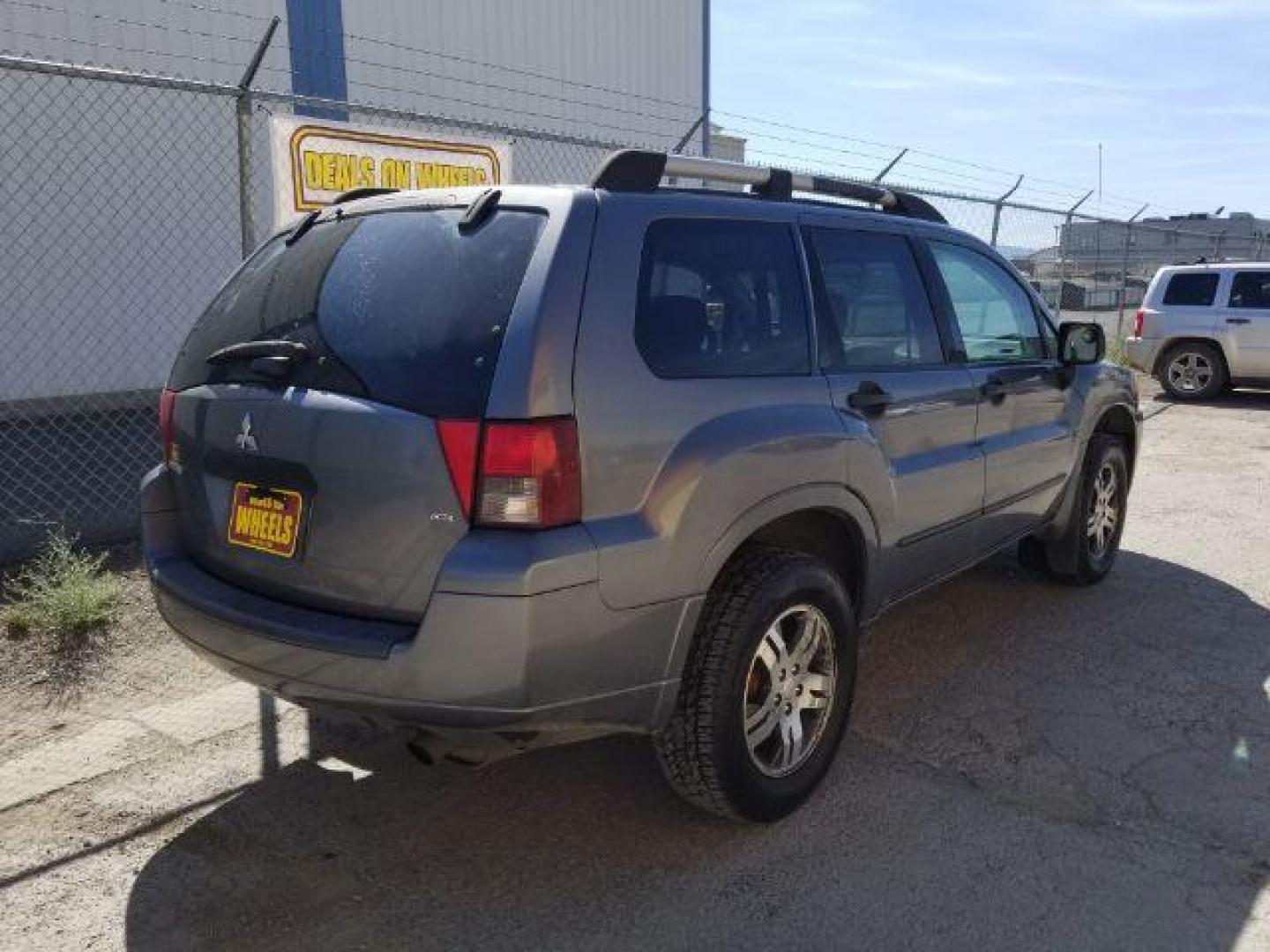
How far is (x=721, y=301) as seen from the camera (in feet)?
9.99

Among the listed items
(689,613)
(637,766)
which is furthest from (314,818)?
(689,613)

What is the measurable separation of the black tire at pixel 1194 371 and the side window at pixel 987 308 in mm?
9568

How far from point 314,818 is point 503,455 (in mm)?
1494

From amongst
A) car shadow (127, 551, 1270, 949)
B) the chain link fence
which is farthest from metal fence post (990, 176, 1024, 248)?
car shadow (127, 551, 1270, 949)

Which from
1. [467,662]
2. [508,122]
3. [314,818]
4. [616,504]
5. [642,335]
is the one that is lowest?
Result: [314,818]

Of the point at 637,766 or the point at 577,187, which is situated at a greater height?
the point at 577,187

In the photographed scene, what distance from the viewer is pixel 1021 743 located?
3.69m

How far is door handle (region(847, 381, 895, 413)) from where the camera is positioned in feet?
11.2

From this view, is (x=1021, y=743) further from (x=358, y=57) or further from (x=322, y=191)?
(x=358, y=57)

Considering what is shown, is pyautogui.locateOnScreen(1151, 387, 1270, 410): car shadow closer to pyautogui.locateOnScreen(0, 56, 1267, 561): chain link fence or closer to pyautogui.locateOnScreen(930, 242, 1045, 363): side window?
pyautogui.locateOnScreen(0, 56, 1267, 561): chain link fence

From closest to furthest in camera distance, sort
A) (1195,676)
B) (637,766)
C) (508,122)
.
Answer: (637,766), (1195,676), (508,122)

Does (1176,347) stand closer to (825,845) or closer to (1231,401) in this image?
(1231,401)

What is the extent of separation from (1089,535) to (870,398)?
100 inches

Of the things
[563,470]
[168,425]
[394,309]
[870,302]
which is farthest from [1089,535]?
[168,425]
